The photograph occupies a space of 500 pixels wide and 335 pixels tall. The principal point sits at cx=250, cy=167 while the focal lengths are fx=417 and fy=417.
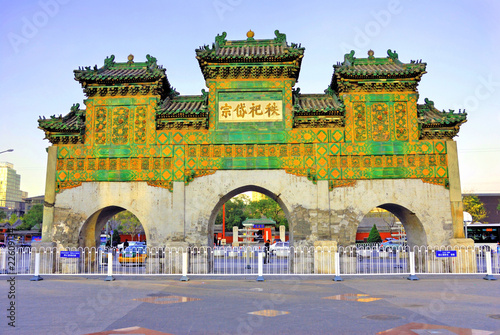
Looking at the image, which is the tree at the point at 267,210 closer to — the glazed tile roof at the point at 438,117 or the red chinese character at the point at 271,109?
the glazed tile roof at the point at 438,117

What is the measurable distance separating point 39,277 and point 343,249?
11714 millimetres

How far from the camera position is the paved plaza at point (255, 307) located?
23.9 feet

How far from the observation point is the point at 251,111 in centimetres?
1872

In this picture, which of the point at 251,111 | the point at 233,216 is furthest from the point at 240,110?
the point at 233,216

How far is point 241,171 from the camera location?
719 inches

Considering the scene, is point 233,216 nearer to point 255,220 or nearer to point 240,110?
point 255,220

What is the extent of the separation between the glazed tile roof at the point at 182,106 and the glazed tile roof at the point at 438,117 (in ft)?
31.7

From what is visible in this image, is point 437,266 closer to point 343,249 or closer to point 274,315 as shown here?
point 343,249

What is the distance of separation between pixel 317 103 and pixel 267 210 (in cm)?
4643

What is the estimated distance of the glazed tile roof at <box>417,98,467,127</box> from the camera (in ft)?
58.7

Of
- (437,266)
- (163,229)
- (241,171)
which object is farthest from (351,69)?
(163,229)

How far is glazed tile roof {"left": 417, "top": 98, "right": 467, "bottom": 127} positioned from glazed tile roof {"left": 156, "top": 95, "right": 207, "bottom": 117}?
9660mm

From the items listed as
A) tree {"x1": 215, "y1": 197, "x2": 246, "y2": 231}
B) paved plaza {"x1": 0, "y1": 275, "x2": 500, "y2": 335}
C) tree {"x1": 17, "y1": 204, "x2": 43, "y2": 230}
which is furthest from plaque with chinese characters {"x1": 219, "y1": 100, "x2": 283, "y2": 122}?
tree {"x1": 17, "y1": 204, "x2": 43, "y2": 230}

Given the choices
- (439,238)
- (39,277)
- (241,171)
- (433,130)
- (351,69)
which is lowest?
(39,277)
